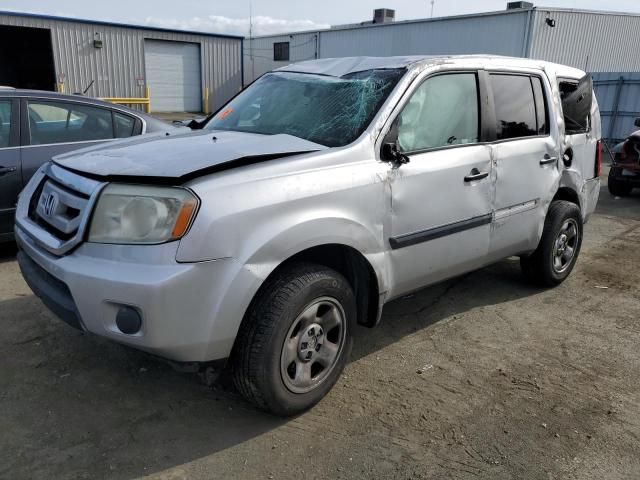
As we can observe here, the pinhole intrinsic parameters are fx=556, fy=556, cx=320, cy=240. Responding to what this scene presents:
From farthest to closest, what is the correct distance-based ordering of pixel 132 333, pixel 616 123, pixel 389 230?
pixel 616 123, pixel 389 230, pixel 132 333

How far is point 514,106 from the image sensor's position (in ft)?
13.5

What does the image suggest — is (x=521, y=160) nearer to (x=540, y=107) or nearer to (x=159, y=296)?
(x=540, y=107)

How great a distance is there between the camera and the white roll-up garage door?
83.8 ft

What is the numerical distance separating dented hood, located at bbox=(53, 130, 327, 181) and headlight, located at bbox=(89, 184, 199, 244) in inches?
2.9

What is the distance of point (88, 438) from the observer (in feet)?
8.87

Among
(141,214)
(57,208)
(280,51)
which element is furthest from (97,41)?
(141,214)

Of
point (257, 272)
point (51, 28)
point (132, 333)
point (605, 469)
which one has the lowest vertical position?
point (605, 469)

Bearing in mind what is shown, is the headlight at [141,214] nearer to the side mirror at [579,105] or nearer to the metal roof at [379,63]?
the metal roof at [379,63]

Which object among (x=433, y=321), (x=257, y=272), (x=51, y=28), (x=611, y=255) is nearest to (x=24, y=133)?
(x=257, y=272)

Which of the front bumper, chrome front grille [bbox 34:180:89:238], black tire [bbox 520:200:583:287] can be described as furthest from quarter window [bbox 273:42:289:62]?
the front bumper

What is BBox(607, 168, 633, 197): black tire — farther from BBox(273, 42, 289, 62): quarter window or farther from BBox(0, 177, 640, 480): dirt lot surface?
BBox(273, 42, 289, 62): quarter window

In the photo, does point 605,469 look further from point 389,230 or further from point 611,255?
point 611,255

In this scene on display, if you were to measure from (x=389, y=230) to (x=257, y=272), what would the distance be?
3.07ft

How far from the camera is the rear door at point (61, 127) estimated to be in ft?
16.7
